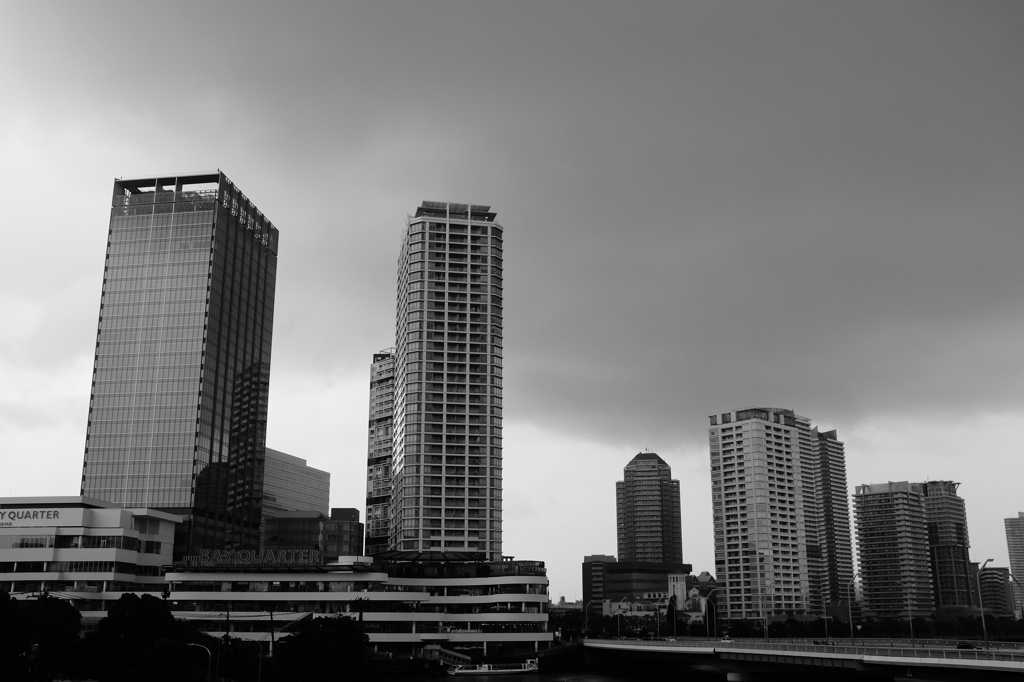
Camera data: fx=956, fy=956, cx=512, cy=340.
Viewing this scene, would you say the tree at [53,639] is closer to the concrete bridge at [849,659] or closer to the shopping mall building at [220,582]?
the shopping mall building at [220,582]

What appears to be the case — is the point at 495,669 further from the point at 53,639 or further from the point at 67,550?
the point at 53,639

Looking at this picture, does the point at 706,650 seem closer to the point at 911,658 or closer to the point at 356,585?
the point at 911,658

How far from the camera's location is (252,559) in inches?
7594

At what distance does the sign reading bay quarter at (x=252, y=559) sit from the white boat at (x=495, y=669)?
1400 inches

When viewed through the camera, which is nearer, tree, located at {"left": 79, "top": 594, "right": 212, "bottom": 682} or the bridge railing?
the bridge railing

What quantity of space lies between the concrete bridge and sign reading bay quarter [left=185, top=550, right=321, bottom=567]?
221 ft

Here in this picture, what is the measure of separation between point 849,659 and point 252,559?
120805 mm

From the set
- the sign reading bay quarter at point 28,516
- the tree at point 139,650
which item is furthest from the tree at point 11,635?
the sign reading bay quarter at point 28,516

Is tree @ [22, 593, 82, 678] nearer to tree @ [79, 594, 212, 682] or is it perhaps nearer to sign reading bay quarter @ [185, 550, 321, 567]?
tree @ [79, 594, 212, 682]

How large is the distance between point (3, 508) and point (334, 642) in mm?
102272

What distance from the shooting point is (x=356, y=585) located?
191 metres

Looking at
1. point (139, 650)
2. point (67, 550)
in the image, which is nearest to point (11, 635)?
point (139, 650)

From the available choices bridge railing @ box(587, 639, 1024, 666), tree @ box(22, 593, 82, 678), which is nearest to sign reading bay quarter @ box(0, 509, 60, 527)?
tree @ box(22, 593, 82, 678)

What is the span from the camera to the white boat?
184m
